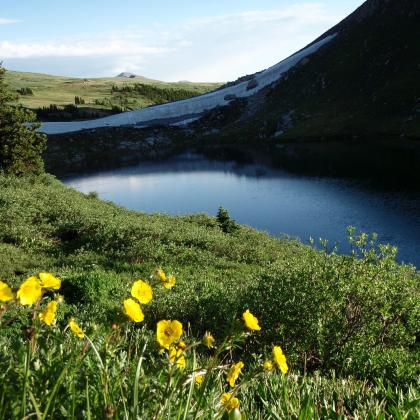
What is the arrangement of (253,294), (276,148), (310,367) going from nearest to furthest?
(310,367)
(253,294)
(276,148)

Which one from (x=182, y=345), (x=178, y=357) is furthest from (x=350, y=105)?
(x=178, y=357)

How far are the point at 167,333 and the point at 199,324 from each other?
376 inches

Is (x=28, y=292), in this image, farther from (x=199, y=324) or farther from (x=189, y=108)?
(x=189, y=108)

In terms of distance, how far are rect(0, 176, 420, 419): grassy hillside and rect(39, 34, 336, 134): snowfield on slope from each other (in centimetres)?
11382

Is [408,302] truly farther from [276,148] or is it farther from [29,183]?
[276,148]

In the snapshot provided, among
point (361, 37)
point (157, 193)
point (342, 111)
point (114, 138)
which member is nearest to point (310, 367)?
point (157, 193)

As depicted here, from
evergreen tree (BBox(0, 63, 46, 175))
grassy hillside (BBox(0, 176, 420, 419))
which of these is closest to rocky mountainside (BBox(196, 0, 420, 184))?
evergreen tree (BBox(0, 63, 46, 175))

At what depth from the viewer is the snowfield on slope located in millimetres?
142625

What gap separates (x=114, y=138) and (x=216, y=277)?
11723cm

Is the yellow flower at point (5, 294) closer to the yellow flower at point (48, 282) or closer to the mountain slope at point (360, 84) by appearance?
the yellow flower at point (48, 282)

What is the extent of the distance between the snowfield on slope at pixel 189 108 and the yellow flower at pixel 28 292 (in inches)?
5560

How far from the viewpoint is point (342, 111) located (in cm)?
11056

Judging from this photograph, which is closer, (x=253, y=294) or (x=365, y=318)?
(x=365, y=318)

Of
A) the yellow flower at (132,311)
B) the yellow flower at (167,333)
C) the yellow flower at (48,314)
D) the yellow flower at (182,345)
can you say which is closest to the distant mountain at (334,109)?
the yellow flower at (182,345)
